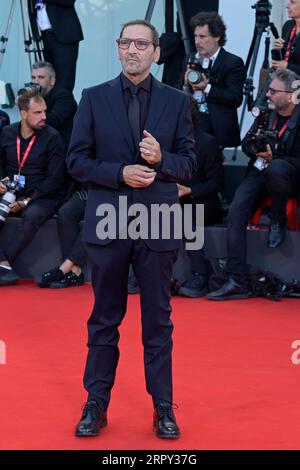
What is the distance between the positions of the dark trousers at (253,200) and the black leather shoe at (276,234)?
0.04 meters

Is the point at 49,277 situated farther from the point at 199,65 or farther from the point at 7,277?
the point at 199,65

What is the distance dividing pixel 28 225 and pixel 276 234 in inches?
70.9

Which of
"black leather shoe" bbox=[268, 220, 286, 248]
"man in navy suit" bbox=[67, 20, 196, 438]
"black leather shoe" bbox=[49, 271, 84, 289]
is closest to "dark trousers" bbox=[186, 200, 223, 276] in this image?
"black leather shoe" bbox=[268, 220, 286, 248]

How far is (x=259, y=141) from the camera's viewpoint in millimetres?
7094

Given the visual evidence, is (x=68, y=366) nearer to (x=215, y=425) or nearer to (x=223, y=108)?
(x=215, y=425)

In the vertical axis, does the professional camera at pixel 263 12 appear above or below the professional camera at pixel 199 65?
above

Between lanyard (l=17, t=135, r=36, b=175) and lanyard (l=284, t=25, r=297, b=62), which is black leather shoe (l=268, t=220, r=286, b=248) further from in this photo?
lanyard (l=17, t=135, r=36, b=175)

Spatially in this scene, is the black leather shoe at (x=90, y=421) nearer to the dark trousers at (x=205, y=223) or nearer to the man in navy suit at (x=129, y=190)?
the man in navy suit at (x=129, y=190)

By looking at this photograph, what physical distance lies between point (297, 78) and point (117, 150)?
330cm

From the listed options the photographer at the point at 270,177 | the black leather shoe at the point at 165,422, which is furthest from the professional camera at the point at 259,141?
the black leather shoe at the point at 165,422

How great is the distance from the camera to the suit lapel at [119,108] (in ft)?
13.5

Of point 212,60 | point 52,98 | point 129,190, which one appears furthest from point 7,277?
point 129,190

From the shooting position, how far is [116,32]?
10.3m

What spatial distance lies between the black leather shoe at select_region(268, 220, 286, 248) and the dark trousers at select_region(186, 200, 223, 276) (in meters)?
0.47
